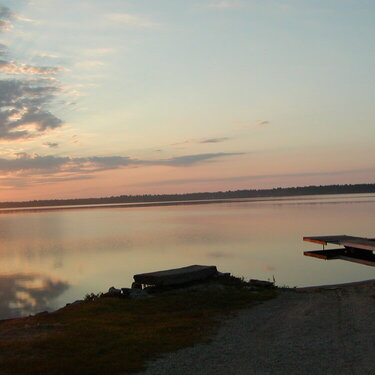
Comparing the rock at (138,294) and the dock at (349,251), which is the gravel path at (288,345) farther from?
the dock at (349,251)

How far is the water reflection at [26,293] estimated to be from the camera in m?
19.5

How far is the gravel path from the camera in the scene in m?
8.30

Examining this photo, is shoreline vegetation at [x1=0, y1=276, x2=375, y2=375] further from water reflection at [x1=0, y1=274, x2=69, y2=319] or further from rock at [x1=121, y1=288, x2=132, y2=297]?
water reflection at [x1=0, y1=274, x2=69, y2=319]

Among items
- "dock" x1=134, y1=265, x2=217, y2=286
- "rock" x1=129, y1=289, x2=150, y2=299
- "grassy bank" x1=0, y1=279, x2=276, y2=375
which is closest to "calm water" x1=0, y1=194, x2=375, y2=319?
"dock" x1=134, y1=265, x2=217, y2=286

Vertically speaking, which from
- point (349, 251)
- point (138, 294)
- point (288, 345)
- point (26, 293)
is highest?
point (288, 345)

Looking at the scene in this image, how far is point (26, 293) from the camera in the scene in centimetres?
2314

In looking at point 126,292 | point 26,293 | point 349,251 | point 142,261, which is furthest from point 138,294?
point 142,261

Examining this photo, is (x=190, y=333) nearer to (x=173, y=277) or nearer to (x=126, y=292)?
(x=126, y=292)

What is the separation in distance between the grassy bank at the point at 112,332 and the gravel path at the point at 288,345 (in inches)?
23.5

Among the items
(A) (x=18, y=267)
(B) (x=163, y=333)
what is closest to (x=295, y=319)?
(B) (x=163, y=333)

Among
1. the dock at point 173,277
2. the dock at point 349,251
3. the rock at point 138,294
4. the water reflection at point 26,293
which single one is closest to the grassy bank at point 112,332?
the rock at point 138,294

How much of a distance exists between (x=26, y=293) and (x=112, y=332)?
44.7ft

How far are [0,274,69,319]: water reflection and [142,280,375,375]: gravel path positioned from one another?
1037cm

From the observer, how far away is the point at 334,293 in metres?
16.0
